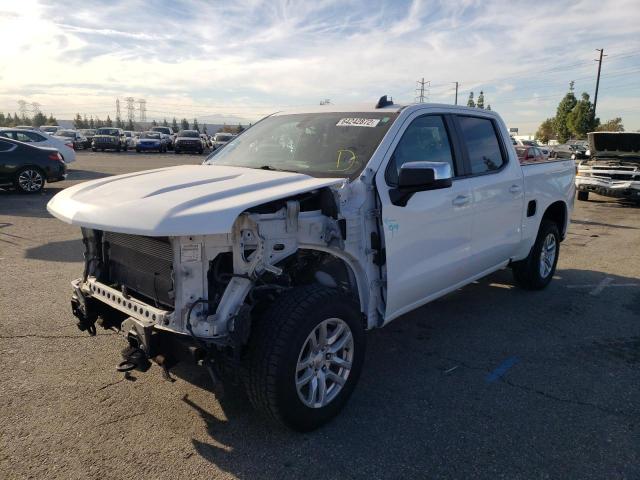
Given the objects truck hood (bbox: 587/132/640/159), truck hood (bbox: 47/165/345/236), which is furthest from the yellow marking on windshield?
truck hood (bbox: 587/132/640/159)

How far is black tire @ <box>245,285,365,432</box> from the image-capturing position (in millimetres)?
2795

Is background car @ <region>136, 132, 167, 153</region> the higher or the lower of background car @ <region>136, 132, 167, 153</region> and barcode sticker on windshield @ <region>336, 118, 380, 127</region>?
the higher

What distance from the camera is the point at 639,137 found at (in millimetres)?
13242

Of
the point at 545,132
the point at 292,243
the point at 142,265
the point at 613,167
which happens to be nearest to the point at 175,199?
the point at 142,265

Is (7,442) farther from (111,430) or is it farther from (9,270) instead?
(9,270)

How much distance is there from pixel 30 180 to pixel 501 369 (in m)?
13.0

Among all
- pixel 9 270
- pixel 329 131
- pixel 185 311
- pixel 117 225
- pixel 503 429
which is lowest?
pixel 503 429

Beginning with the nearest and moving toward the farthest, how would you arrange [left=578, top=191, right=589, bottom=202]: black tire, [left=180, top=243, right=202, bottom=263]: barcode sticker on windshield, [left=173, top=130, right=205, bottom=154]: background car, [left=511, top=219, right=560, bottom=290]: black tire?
[left=180, top=243, right=202, bottom=263]: barcode sticker on windshield < [left=511, top=219, right=560, bottom=290]: black tire < [left=578, top=191, right=589, bottom=202]: black tire < [left=173, top=130, right=205, bottom=154]: background car

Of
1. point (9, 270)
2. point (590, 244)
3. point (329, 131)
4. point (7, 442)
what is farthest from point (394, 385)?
point (590, 244)

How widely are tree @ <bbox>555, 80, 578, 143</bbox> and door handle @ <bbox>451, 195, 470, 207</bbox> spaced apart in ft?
209

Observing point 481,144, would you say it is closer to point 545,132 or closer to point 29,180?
Result: point 29,180

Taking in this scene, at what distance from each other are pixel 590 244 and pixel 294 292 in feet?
24.9

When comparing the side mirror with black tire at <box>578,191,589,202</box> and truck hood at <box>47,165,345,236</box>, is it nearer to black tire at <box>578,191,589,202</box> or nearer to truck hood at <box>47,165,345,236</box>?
truck hood at <box>47,165,345,236</box>

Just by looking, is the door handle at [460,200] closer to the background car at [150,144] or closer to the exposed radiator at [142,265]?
the exposed radiator at [142,265]
